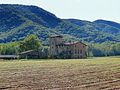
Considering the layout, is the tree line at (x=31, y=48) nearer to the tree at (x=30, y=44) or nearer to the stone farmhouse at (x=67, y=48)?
the tree at (x=30, y=44)

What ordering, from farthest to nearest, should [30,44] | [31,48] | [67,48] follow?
1. [30,44]
2. [67,48]
3. [31,48]

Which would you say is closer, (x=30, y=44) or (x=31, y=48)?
(x=31, y=48)

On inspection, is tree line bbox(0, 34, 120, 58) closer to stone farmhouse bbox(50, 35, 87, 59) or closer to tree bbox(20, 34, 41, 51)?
tree bbox(20, 34, 41, 51)

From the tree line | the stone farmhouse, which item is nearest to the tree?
the tree line

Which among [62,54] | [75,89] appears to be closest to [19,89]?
[75,89]

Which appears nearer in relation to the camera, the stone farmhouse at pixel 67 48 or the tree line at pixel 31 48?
the stone farmhouse at pixel 67 48

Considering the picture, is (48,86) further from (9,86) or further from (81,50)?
(81,50)

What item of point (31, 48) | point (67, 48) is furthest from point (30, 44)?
point (67, 48)

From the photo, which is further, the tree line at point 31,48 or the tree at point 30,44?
the tree line at point 31,48

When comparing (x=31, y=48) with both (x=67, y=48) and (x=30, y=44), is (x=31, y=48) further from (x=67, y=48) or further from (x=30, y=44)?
(x=67, y=48)

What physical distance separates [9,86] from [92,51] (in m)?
168

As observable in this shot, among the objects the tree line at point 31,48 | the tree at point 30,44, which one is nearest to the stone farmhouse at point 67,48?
the tree line at point 31,48

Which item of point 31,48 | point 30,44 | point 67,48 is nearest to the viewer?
point 31,48

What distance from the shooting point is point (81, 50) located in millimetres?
136250
